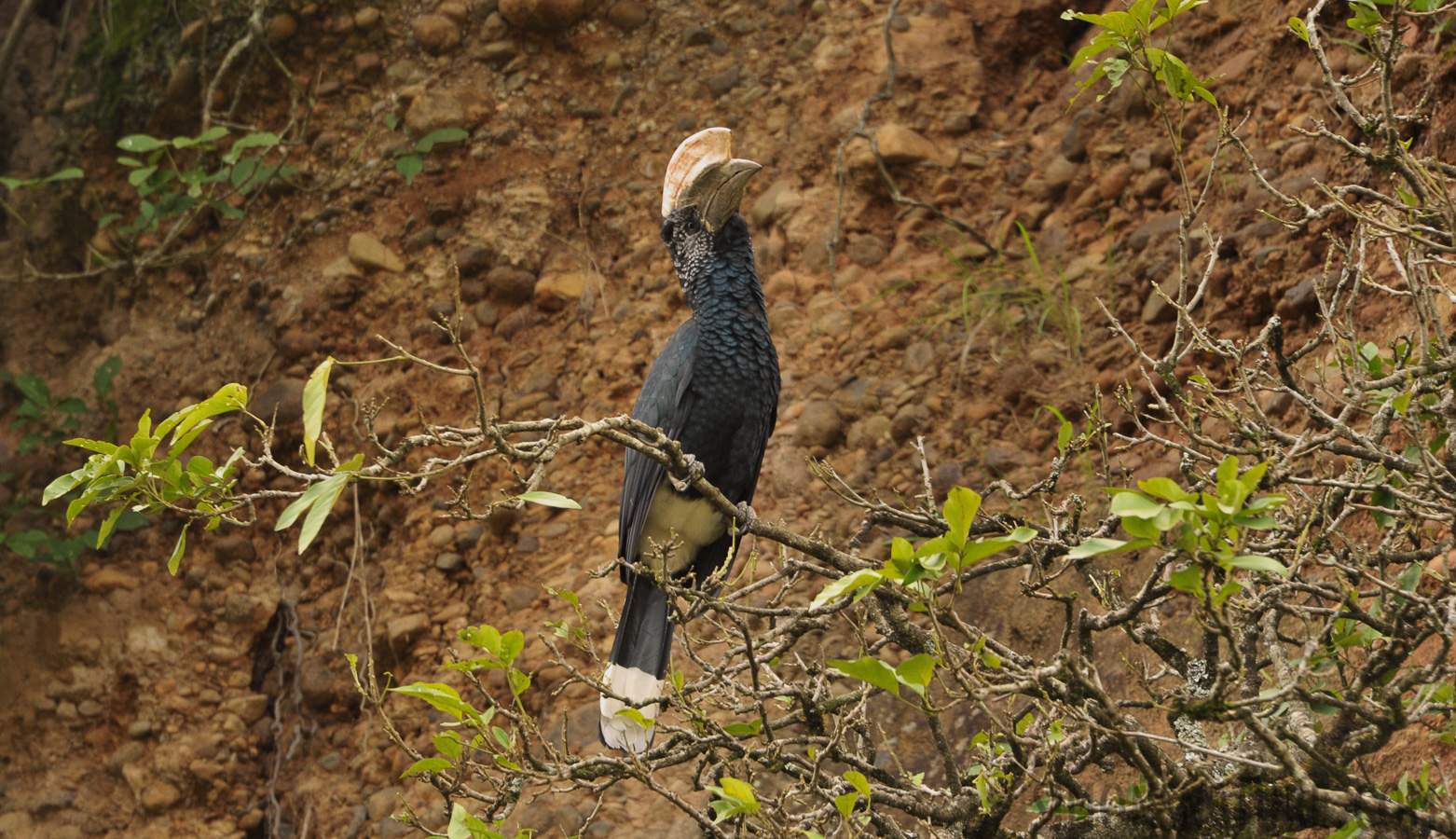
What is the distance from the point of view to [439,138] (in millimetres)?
4840

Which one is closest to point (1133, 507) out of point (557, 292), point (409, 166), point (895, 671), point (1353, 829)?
point (895, 671)

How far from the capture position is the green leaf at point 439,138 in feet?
15.9

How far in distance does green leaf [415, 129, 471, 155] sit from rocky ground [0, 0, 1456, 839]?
0.49ft

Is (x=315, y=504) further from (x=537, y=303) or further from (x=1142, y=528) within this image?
(x=537, y=303)

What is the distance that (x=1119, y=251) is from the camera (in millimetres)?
4016

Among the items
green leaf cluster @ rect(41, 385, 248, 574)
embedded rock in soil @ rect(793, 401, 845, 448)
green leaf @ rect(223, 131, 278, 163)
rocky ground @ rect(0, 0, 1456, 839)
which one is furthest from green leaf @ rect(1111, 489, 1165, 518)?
green leaf @ rect(223, 131, 278, 163)

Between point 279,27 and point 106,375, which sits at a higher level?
point 279,27

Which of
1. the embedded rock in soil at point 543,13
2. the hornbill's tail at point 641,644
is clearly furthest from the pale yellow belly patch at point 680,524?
the embedded rock in soil at point 543,13

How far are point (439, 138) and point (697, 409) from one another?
8.20 feet

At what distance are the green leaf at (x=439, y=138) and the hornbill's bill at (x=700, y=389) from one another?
1.98m

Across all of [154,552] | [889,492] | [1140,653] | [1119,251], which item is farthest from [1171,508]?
[154,552]

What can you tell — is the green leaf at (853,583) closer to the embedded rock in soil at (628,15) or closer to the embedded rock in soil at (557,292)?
the embedded rock in soil at (557,292)

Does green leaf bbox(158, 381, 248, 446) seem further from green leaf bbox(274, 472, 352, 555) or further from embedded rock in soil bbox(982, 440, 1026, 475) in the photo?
embedded rock in soil bbox(982, 440, 1026, 475)

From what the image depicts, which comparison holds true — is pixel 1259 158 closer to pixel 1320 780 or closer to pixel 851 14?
pixel 851 14
